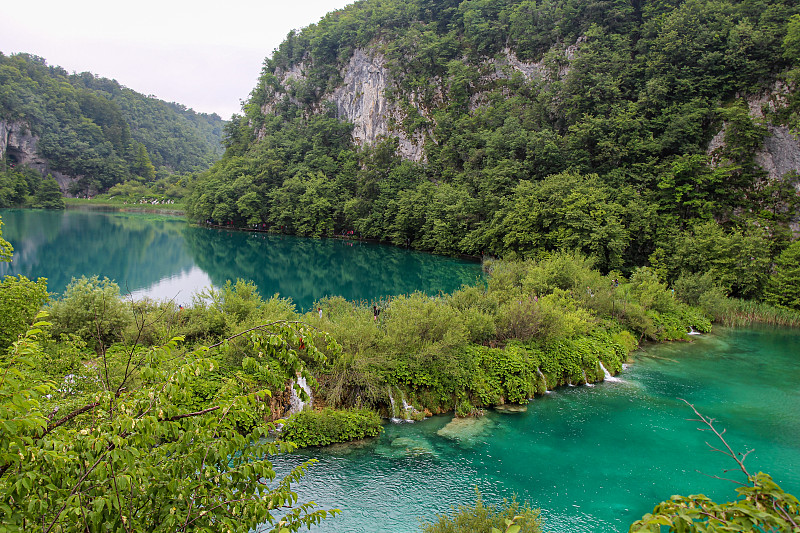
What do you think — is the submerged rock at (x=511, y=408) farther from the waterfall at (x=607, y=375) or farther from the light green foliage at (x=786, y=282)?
the light green foliage at (x=786, y=282)

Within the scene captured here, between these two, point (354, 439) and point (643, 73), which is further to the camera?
point (643, 73)

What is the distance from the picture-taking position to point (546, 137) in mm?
42750

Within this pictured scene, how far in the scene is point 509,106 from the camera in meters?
51.8

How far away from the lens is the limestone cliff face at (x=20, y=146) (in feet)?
292

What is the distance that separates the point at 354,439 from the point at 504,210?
101 ft

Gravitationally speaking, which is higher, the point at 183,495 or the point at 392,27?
the point at 392,27

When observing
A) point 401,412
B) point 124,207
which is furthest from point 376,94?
point 401,412

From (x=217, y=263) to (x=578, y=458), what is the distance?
34708 millimetres

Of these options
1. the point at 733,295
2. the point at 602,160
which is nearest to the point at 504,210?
the point at 602,160

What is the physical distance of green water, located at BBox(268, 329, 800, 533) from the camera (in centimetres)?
999

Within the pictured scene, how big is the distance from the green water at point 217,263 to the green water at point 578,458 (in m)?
15.2

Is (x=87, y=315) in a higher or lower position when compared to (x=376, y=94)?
lower

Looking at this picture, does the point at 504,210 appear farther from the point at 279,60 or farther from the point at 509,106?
the point at 279,60

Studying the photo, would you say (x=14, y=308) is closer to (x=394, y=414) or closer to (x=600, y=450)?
(x=394, y=414)
